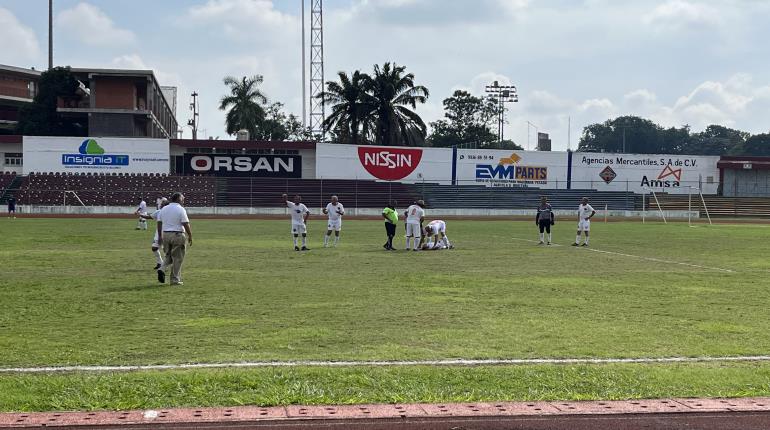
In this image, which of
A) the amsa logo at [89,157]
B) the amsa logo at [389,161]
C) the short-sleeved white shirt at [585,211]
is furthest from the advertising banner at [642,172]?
the short-sleeved white shirt at [585,211]

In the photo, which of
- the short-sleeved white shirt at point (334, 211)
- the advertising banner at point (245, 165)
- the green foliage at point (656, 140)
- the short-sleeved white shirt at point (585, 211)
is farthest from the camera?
the green foliage at point (656, 140)

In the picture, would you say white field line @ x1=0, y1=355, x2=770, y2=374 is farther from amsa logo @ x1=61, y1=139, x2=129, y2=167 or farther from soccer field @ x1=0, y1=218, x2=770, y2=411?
amsa logo @ x1=61, y1=139, x2=129, y2=167

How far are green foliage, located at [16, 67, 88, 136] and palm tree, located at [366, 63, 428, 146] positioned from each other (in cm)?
2960

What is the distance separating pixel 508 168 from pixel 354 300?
61.1 meters

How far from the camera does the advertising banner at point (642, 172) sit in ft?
242

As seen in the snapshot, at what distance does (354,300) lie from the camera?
42.1 feet

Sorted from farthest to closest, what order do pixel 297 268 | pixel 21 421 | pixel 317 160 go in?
pixel 317 160
pixel 297 268
pixel 21 421

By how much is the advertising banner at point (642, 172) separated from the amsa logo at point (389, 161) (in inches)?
590

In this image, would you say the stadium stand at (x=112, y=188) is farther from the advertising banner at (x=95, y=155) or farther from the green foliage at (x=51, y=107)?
the green foliage at (x=51, y=107)

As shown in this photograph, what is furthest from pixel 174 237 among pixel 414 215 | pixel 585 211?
pixel 585 211

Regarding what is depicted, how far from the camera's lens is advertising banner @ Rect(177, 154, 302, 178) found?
226 feet

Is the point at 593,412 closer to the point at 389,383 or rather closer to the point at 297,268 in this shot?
the point at 389,383

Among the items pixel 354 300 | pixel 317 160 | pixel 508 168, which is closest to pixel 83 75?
pixel 317 160

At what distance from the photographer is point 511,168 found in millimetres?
72688
